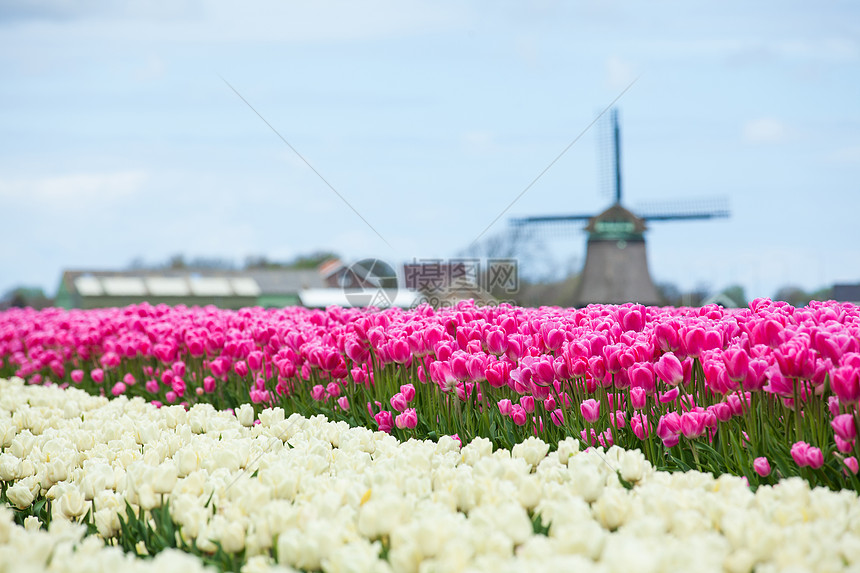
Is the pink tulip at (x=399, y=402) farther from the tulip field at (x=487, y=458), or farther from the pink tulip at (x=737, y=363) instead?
the pink tulip at (x=737, y=363)

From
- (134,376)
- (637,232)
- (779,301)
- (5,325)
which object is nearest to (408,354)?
(779,301)

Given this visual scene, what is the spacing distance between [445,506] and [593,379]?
1.54 m

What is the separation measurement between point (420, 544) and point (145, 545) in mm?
1221

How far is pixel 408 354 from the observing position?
4.60 metres

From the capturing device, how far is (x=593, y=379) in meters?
3.84

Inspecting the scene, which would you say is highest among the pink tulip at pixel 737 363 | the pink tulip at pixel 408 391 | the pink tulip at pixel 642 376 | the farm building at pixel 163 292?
the pink tulip at pixel 737 363

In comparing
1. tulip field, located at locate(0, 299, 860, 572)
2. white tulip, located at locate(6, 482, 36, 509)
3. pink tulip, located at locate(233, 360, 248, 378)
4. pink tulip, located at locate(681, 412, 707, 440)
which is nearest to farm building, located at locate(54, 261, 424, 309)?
pink tulip, located at locate(233, 360, 248, 378)

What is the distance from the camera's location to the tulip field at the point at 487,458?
219cm

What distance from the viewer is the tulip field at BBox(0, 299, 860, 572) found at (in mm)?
2193

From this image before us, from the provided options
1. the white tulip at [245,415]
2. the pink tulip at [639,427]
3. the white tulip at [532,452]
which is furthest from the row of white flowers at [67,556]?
the pink tulip at [639,427]

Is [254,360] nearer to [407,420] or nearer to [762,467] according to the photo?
[407,420]

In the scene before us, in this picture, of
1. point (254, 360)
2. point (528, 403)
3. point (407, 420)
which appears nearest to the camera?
point (528, 403)

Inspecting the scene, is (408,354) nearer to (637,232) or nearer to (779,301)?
(779,301)
